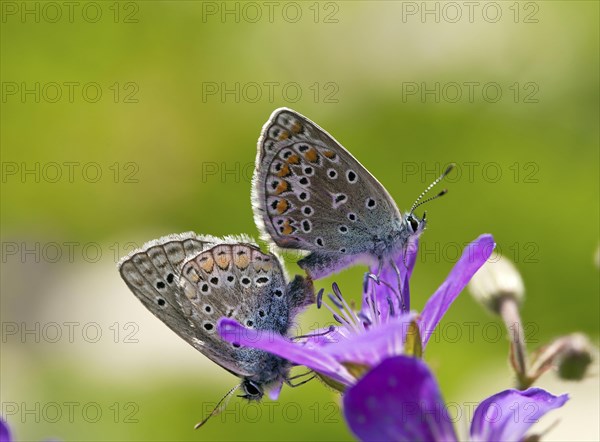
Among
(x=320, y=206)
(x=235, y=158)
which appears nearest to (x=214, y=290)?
(x=320, y=206)

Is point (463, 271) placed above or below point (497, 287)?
above

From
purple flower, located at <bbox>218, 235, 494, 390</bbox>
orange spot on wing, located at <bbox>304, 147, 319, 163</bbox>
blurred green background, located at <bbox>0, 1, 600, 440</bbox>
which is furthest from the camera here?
blurred green background, located at <bbox>0, 1, 600, 440</bbox>

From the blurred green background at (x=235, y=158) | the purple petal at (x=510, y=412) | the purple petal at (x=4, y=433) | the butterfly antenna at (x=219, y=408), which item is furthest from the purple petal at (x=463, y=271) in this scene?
the blurred green background at (x=235, y=158)

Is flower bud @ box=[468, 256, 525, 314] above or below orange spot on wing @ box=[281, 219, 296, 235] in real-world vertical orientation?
below

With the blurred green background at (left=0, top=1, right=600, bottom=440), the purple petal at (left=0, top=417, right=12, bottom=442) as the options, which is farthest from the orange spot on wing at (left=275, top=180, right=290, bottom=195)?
the blurred green background at (left=0, top=1, right=600, bottom=440)

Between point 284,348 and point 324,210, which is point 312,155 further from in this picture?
point 284,348

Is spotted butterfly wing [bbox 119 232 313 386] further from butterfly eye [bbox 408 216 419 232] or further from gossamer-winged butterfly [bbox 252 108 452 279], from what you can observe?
butterfly eye [bbox 408 216 419 232]
